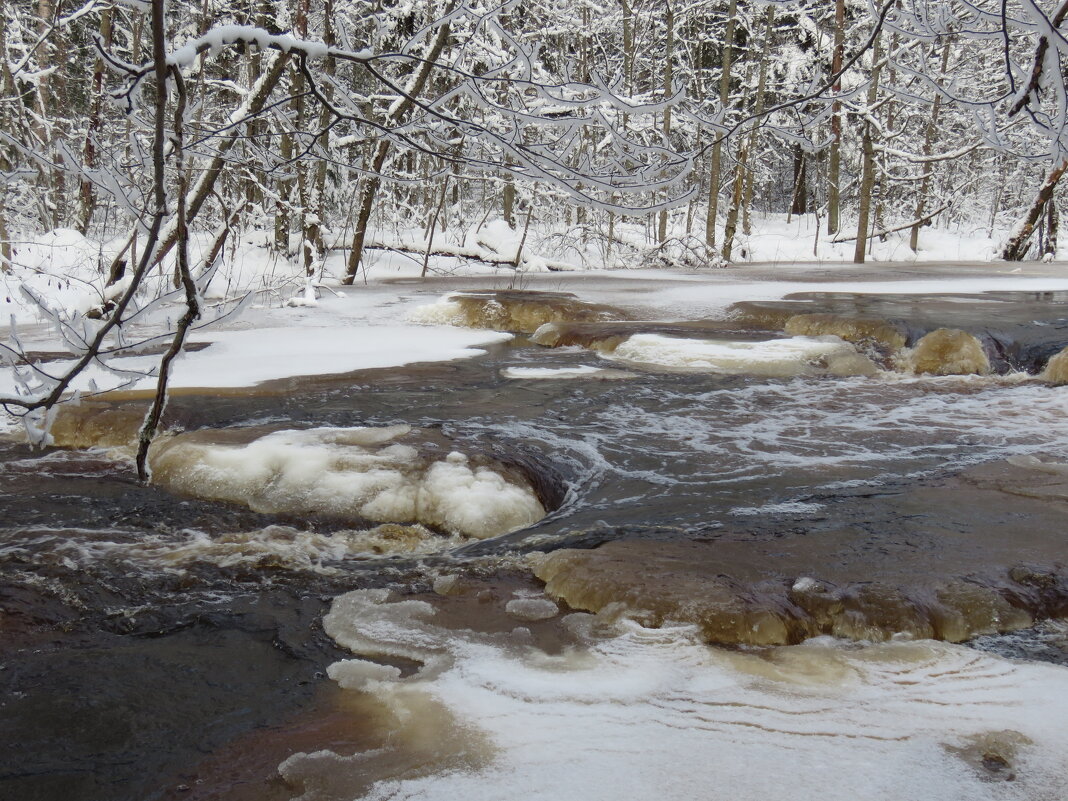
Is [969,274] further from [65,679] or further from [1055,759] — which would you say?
[65,679]

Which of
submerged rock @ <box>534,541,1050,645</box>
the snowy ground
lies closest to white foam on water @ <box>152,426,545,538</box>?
the snowy ground

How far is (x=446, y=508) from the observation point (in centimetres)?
376

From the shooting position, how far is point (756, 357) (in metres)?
6.71

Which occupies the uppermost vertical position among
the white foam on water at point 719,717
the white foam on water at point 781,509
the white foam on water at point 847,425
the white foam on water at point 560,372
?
the white foam on water at point 560,372

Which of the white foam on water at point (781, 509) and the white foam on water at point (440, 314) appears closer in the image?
the white foam on water at point (781, 509)

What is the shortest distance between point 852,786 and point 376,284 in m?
11.2

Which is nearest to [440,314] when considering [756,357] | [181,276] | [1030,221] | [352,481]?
[756,357]

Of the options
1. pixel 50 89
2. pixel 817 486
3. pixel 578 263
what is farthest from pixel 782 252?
pixel 817 486

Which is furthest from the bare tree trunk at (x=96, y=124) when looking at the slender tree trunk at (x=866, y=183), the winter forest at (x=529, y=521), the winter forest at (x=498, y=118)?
the slender tree trunk at (x=866, y=183)

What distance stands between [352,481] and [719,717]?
7.16 feet

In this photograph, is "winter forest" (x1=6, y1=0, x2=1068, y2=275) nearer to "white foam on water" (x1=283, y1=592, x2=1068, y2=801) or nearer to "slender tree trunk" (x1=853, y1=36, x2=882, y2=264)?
"slender tree trunk" (x1=853, y1=36, x2=882, y2=264)

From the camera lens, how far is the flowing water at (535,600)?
6.80 ft

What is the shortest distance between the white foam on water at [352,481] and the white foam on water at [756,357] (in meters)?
3.10

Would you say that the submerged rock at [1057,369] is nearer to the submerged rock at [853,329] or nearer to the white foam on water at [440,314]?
the submerged rock at [853,329]
